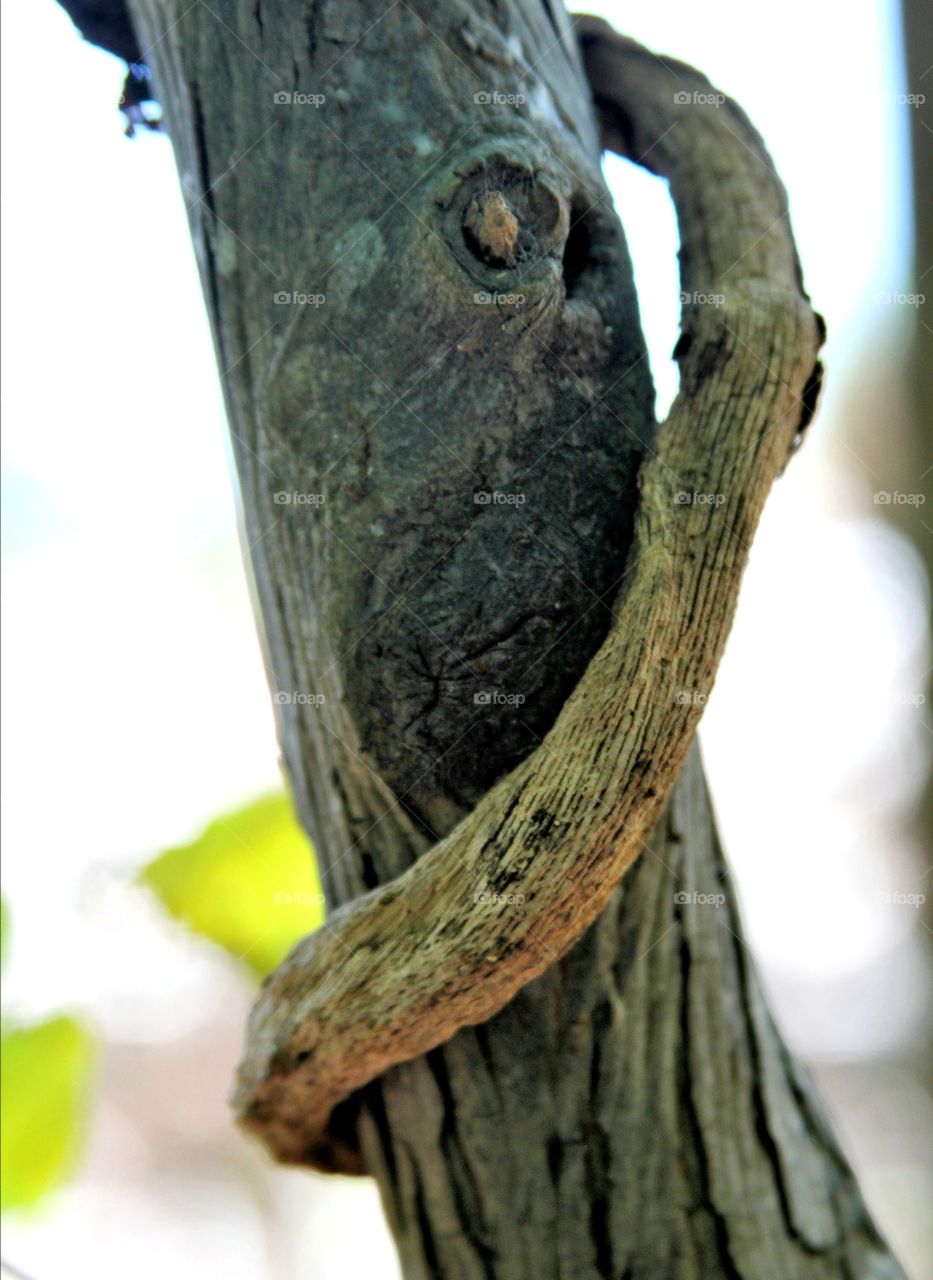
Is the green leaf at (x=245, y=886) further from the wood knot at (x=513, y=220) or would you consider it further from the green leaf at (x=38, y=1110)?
the wood knot at (x=513, y=220)

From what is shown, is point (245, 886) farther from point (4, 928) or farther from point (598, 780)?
point (598, 780)

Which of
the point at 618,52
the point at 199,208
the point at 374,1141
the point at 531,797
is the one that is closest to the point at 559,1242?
the point at 374,1141

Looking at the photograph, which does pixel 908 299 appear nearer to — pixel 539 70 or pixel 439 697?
pixel 539 70

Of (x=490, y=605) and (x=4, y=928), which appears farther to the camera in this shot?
(x=4, y=928)

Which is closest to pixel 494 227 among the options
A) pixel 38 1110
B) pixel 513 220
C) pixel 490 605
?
pixel 513 220

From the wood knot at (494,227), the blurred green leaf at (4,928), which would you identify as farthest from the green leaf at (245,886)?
the wood knot at (494,227)

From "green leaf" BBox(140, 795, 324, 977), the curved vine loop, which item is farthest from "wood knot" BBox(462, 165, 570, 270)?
"green leaf" BBox(140, 795, 324, 977)

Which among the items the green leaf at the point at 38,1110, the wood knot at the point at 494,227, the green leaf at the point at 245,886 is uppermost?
the wood knot at the point at 494,227

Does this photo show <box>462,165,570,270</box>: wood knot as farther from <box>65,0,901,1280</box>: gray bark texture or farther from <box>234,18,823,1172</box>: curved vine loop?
<box>234,18,823,1172</box>: curved vine loop
